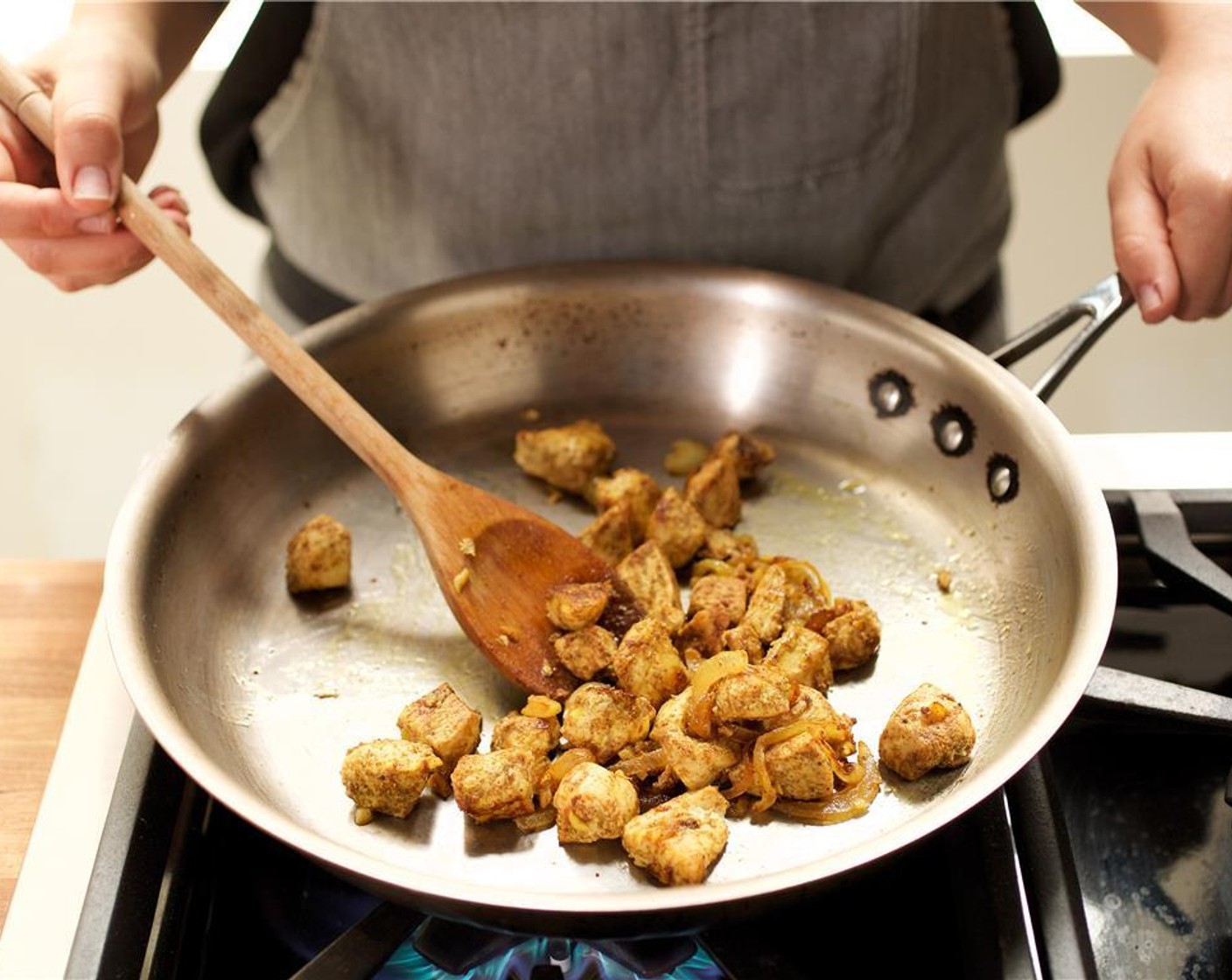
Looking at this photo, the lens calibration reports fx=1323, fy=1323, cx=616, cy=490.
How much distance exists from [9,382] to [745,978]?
80.0 inches

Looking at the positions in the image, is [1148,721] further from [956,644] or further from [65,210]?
[65,210]

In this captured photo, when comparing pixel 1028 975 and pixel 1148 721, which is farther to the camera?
pixel 1148 721

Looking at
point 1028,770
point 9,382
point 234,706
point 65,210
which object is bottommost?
point 9,382

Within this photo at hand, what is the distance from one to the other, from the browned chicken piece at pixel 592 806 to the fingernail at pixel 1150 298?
1.80ft

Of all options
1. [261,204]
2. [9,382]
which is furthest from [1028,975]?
[9,382]

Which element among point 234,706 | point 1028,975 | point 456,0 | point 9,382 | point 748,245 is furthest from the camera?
point 9,382

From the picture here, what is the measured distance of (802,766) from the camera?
2.79 ft

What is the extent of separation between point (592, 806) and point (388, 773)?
134mm

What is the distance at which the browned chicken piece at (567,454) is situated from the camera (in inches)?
44.4

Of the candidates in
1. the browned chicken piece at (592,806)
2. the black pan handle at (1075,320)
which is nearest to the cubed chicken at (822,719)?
the browned chicken piece at (592,806)

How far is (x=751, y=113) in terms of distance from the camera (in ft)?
4.03

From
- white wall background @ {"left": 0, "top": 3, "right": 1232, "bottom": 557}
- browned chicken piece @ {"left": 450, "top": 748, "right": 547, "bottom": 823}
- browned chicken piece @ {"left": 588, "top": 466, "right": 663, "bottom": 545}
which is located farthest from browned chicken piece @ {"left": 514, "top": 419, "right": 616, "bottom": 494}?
white wall background @ {"left": 0, "top": 3, "right": 1232, "bottom": 557}

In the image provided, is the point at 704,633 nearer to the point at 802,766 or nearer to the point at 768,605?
the point at 768,605

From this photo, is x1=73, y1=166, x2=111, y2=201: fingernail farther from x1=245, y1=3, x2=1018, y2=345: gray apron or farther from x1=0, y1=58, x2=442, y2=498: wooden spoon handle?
x1=245, y1=3, x2=1018, y2=345: gray apron
